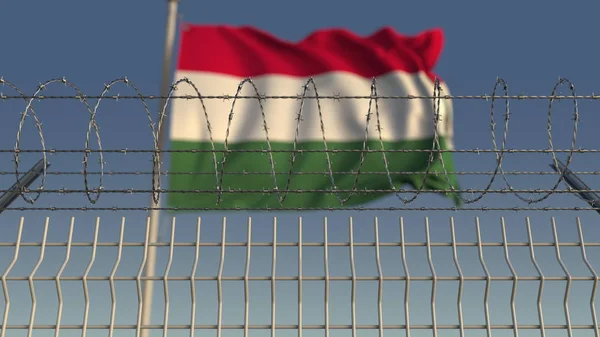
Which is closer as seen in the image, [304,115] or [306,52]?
[304,115]

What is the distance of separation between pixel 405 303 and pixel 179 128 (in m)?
7.43

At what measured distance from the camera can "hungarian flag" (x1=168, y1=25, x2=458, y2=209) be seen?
40.3ft

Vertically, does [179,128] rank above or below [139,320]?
above

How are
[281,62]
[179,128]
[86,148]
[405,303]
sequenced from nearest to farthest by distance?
[405,303], [86,148], [179,128], [281,62]

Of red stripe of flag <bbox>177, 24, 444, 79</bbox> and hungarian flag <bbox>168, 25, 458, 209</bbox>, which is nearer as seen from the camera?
hungarian flag <bbox>168, 25, 458, 209</bbox>

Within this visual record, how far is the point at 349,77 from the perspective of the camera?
46.0ft

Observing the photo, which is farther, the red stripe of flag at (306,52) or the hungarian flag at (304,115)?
the red stripe of flag at (306,52)

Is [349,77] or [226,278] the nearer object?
[226,278]

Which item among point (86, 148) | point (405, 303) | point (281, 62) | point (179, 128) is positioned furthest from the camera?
point (281, 62)

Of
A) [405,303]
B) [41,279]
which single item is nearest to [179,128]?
[41,279]

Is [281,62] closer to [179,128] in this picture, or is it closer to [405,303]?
[179,128]

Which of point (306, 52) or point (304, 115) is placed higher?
point (306, 52)

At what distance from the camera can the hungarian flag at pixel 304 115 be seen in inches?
484

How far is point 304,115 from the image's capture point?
43.2 ft
